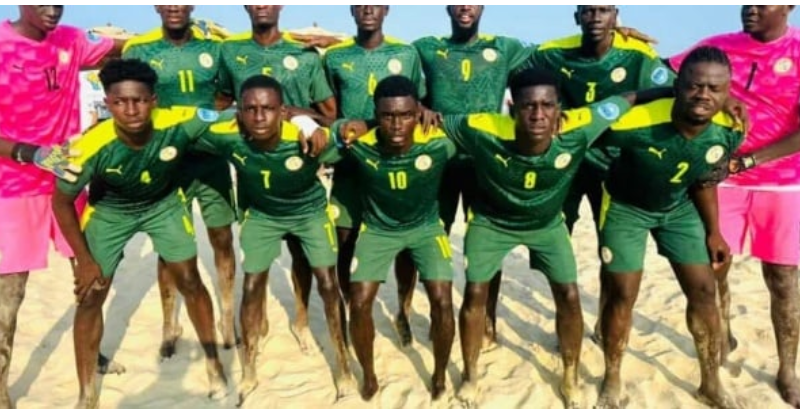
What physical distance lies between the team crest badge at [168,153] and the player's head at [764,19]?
414cm

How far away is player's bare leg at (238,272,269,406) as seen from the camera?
481 cm

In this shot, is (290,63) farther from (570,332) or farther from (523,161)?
(570,332)

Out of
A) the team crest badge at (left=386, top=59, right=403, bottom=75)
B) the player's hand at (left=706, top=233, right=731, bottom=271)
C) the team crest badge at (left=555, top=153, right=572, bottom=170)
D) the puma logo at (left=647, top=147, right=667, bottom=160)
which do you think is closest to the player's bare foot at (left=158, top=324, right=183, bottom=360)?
the team crest badge at (left=386, top=59, right=403, bottom=75)

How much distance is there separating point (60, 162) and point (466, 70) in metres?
2.98

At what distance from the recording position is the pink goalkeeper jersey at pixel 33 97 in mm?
4715

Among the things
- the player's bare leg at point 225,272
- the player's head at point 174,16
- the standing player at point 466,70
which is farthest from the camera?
the player's bare leg at point 225,272

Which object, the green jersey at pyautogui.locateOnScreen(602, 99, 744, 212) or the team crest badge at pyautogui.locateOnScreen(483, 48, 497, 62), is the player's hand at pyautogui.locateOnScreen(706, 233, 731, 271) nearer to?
the green jersey at pyautogui.locateOnScreen(602, 99, 744, 212)

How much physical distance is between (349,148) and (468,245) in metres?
1.09

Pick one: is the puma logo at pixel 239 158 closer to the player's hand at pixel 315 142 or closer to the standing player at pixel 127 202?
the standing player at pixel 127 202

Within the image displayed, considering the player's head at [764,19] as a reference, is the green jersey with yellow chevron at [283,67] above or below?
below

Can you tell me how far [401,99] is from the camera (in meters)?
4.22

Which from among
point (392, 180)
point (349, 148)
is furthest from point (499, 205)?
point (349, 148)

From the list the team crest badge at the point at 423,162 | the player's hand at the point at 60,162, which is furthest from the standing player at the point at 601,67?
the player's hand at the point at 60,162

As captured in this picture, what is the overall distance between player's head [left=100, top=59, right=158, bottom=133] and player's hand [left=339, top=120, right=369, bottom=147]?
128 cm
